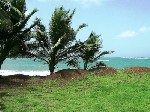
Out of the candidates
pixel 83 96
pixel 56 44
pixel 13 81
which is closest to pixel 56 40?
pixel 56 44

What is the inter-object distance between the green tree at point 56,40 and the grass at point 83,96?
4404 millimetres

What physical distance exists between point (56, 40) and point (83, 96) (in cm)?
968

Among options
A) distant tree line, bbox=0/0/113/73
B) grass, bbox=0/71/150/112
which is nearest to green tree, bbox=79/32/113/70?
distant tree line, bbox=0/0/113/73

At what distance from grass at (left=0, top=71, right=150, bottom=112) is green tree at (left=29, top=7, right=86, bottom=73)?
14.5 ft

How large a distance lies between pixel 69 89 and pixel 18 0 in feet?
26.7

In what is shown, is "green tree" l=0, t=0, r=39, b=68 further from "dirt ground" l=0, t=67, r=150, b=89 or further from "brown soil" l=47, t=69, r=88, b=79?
"brown soil" l=47, t=69, r=88, b=79

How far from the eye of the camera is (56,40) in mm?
25859

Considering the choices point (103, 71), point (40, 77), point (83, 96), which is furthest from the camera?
point (103, 71)

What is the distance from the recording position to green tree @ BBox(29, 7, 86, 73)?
84.7 ft

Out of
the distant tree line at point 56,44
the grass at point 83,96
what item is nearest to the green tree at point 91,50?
the distant tree line at point 56,44

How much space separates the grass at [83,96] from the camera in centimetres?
1426

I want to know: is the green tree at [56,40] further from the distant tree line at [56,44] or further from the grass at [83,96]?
the grass at [83,96]

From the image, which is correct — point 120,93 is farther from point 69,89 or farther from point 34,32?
point 34,32

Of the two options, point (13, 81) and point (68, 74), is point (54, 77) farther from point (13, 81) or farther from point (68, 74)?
point (13, 81)
